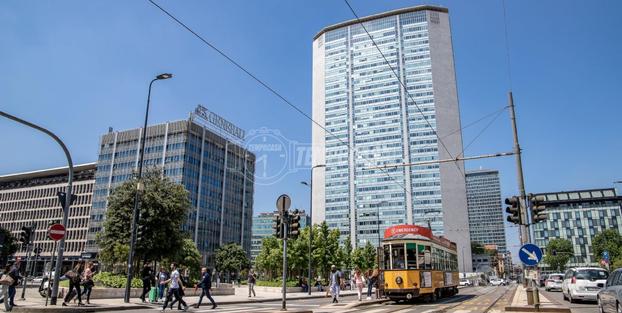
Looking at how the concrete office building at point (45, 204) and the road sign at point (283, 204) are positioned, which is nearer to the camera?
the road sign at point (283, 204)

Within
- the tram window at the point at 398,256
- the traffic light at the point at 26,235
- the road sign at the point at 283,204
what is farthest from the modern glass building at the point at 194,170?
the road sign at the point at 283,204

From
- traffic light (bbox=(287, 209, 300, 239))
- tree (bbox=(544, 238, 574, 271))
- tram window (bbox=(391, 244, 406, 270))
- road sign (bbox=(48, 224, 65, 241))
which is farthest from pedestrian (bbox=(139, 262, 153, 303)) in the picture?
tree (bbox=(544, 238, 574, 271))

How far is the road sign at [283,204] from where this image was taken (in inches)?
558

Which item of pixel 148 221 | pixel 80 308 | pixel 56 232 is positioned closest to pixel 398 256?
pixel 80 308

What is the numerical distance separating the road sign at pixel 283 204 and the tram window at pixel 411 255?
8140mm

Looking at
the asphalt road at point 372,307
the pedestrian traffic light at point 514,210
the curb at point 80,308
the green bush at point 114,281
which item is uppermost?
the pedestrian traffic light at point 514,210

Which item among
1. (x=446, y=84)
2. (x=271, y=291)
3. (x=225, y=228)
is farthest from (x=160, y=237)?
(x=446, y=84)

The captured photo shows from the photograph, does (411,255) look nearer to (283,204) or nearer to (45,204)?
(283,204)

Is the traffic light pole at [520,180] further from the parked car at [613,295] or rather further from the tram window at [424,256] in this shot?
the tram window at [424,256]

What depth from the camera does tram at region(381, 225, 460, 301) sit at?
1923 cm

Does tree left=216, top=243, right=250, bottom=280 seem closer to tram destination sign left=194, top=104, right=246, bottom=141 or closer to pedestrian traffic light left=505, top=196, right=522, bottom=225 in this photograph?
tram destination sign left=194, top=104, right=246, bottom=141

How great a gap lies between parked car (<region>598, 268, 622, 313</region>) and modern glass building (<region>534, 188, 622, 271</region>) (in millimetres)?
126059

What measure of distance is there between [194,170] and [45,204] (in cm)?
4493

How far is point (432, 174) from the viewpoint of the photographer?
121 metres
